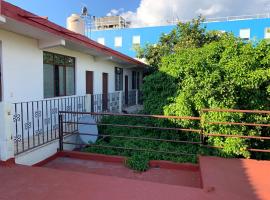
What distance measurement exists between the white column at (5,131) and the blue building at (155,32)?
2278 centimetres

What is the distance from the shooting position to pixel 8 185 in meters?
3.32

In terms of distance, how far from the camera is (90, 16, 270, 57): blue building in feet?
91.0

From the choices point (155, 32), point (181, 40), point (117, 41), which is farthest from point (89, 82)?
point (117, 41)

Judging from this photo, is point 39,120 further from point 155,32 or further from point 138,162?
point 155,32

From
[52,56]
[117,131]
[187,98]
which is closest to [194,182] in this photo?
[187,98]

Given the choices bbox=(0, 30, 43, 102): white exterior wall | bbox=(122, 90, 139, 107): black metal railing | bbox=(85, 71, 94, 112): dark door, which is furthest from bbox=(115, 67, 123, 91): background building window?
bbox=(0, 30, 43, 102): white exterior wall

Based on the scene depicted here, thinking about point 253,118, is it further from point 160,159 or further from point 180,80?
point 160,159

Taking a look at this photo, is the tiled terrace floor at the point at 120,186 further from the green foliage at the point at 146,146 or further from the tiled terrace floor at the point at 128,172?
the green foliage at the point at 146,146

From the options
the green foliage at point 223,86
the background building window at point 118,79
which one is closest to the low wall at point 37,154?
the green foliage at point 223,86

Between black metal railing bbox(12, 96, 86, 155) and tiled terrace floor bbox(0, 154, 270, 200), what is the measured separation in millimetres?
1161

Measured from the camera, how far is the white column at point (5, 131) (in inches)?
158

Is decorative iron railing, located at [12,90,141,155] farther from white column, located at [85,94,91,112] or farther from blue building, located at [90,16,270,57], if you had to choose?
blue building, located at [90,16,270,57]

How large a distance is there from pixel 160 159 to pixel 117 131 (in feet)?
8.87

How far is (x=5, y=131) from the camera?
160 inches
